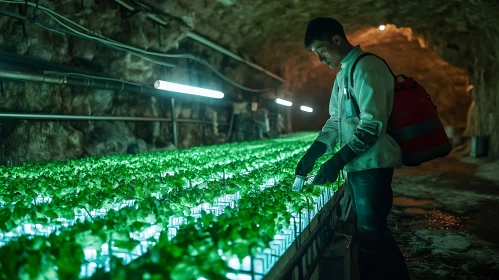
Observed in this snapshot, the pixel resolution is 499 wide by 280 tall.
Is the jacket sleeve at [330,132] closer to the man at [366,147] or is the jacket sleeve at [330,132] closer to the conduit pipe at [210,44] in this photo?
the man at [366,147]

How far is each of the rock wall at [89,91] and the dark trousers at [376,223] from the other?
24.1ft

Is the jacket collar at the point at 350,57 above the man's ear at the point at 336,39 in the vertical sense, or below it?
below

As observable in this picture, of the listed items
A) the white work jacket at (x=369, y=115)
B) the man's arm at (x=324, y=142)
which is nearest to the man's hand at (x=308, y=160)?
the man's arm at (x=324, y=142)

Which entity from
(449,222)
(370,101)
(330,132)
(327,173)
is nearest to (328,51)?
(370,101)

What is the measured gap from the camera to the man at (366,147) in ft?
11.0

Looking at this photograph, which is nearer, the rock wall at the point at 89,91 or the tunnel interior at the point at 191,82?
the tunnel interior at the point at 191,82

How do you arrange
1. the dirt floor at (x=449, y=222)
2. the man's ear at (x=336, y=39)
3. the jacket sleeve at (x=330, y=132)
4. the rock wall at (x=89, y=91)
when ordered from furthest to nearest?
the rock wall at (x=89, y=91), the dirt floor at (x=449, y=222), the jacket sleeve at (x=330, y=132), the man's ear at (x=336, y=39)

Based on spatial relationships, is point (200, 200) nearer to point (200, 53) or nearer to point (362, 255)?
point (362, 255)

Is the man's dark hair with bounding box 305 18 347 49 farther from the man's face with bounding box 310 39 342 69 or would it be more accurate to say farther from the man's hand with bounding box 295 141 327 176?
the man's hand with bounding box 295 141 327 176

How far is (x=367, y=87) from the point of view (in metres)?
3.34

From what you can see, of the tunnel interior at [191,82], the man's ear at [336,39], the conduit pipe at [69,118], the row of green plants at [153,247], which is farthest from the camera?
the conduit pipe at [69,118]

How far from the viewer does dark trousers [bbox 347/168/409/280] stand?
11.6 feet

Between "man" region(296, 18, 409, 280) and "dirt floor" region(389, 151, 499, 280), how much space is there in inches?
65.5

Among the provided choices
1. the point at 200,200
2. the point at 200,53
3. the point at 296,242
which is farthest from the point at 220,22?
the point at 296,242
